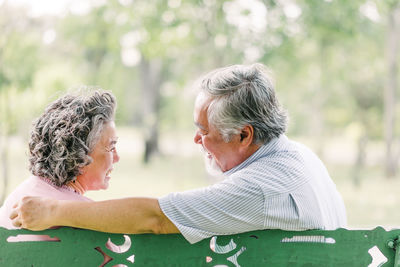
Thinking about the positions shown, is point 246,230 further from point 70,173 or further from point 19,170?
point 19,170

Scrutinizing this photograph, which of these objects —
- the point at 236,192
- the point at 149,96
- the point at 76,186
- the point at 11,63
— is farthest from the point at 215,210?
the point at 149,96

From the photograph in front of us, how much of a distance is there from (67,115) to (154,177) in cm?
1480

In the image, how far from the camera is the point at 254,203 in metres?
1.75

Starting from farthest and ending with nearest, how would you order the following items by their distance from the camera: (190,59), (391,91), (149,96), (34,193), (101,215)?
(149,96)
(391,91)
(190,59)
(34,193)
(101,215)

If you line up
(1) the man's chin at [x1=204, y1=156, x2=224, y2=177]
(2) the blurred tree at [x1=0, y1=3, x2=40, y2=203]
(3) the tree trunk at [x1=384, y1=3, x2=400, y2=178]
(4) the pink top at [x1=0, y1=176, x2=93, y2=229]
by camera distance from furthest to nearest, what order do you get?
(3) the tree trunk at [x1=384, y1=3, x2=400, y2=178] < (2) the blurred tree at [x1=0, y1=3, x2=40, y2=203] < (1) the man's chin at [x1=204, y1=156, x2=224, y2=177] < (4) the pink top at [x1=0, y1=176, x2=93, y2=229]

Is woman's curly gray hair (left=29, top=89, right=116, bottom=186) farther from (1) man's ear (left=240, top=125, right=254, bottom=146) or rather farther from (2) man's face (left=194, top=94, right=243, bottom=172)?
(1) man's ear (left=240, top=125, right=254, bottom=146)

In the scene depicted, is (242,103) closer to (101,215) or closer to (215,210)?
(215,210)

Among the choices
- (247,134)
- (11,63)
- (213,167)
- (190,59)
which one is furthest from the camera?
(190,59)

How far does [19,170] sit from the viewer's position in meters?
18.4

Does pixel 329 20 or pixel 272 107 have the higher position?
pixel 329 20

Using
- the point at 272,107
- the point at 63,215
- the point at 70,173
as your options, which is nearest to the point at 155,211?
the point at 63,215

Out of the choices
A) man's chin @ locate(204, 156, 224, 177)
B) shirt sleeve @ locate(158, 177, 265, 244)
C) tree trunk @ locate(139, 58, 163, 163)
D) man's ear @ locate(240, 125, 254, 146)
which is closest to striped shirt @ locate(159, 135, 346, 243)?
shirt sleeve @ locate(158, 177, 265, 244)

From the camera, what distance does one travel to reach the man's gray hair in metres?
2.04

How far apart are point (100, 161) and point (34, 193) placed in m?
0.30
